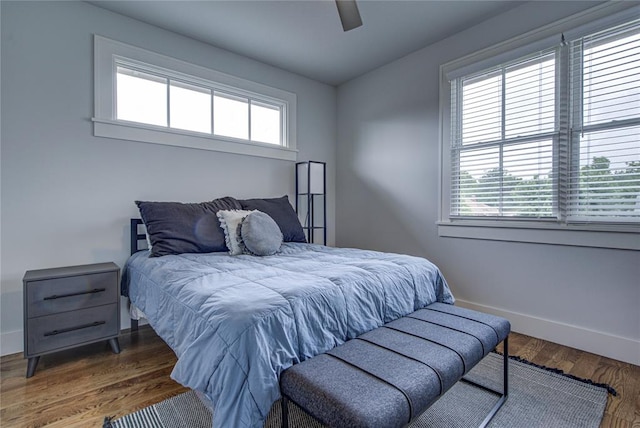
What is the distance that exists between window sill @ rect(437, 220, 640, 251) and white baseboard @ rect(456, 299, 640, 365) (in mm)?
603

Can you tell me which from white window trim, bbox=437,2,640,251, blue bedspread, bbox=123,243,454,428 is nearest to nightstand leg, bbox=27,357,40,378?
blue bedspread, bbox=123,243,454,428

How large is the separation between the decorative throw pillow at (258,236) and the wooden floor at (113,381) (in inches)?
35.6

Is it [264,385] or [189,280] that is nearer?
[264,385]

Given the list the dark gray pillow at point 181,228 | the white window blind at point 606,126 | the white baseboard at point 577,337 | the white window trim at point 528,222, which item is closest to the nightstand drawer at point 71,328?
the dark gray pillow at point 181,228

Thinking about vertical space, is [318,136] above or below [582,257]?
above

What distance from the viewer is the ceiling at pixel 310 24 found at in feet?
8.14

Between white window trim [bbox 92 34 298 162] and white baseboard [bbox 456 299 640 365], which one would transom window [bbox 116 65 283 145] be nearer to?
white window trim [bbox 92 34 298 162]

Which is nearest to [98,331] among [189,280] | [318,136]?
A: [189,280]

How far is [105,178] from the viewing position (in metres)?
2.51

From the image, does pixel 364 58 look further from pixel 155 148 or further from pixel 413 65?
pixel 155 148

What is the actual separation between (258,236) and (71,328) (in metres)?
1.29

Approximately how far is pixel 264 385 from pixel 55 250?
2156mm

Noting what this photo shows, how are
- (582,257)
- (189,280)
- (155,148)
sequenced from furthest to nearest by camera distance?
(155,148)
(582,257)
(189,280)

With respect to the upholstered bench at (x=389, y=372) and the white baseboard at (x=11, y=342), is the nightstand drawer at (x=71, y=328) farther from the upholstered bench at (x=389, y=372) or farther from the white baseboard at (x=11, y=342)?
the upholstered bench at (x=389, y=372)
